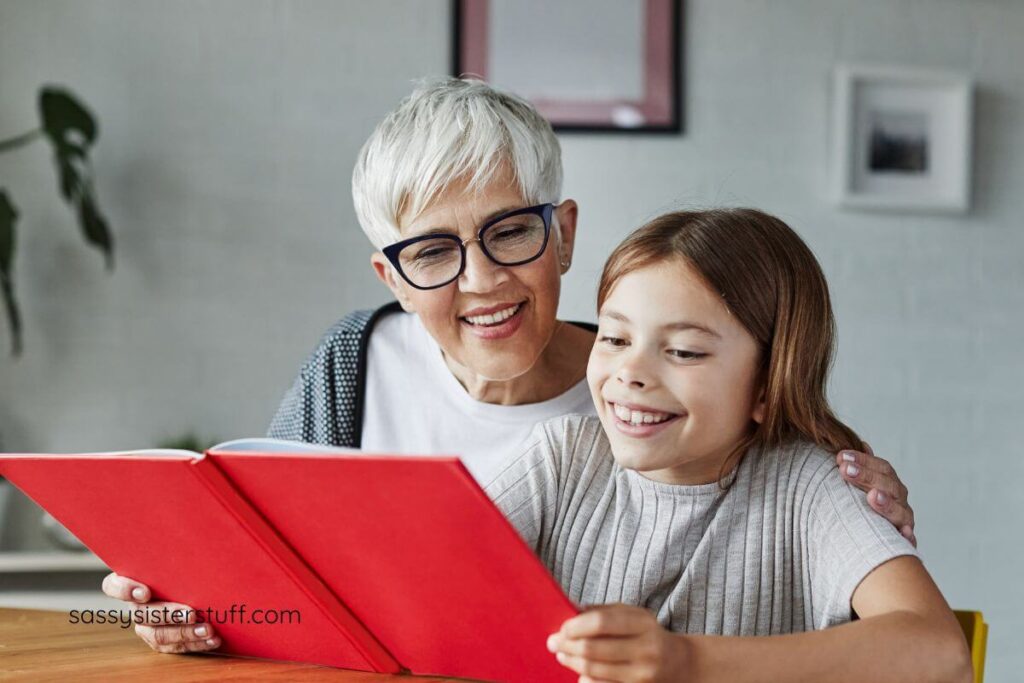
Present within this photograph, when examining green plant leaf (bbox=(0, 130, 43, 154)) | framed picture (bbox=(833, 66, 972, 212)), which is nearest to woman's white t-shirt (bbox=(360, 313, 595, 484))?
green plant leaf (bbox=(0, 130, 43, 154))

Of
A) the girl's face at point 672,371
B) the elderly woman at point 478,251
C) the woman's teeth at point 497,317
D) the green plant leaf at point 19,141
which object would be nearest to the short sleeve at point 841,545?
the girl's face at point 672,371

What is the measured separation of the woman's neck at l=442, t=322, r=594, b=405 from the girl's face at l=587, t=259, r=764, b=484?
0.52 m

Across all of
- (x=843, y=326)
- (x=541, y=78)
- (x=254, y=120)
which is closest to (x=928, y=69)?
(x=843, y=326)

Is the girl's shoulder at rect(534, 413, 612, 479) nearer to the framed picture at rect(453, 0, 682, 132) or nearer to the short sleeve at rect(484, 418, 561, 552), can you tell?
the short sleeve at rect(484, 418, 561, 552)

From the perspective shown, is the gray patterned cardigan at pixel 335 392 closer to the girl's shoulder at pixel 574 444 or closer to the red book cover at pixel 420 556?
the girl's shoulder at pixel 574 444

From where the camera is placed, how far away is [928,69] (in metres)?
2.95

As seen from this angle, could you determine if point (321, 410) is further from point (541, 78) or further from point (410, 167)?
point (541, 78)

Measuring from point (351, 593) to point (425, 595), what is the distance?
0.09 meters

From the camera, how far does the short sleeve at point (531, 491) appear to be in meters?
1.18

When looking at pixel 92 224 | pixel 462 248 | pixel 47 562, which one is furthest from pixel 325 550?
pixel 92 224

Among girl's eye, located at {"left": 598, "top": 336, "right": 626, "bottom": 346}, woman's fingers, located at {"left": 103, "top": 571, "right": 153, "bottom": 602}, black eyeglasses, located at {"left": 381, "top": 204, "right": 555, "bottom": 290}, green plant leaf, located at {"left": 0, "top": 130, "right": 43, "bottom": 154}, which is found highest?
green plant leaf, located at {"left": 0, "top": 130, "right": 43, "bottom": 154}

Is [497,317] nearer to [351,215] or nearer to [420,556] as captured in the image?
[420,556]

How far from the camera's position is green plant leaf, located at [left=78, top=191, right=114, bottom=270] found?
2453 millimetres

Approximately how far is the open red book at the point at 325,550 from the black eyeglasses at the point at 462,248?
1.71 ft
